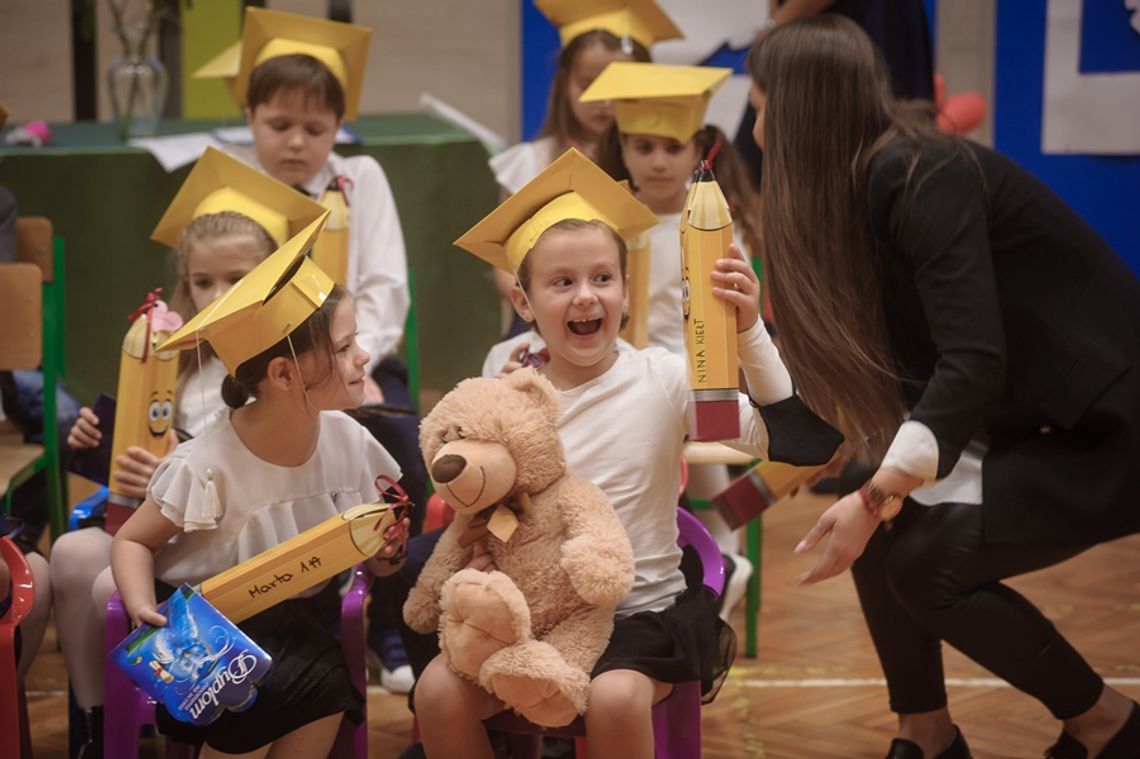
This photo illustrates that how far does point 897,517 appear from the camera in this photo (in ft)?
8.37

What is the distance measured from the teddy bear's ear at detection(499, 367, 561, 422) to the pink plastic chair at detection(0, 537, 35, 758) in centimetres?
89

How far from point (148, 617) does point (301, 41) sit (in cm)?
178

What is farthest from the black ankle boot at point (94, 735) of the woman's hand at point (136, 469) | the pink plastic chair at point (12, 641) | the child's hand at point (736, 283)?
the child's hand at point (736, 283)

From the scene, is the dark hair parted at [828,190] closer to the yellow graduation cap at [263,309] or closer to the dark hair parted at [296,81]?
the yellow graduation cap at [263,309]

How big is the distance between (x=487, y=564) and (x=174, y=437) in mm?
682

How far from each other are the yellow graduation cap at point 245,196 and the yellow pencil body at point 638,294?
0.62 metres

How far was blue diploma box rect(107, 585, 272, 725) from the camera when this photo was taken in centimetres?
204

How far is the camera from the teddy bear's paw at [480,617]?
2.05 m

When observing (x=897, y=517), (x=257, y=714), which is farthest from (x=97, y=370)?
(x=897, y=517)

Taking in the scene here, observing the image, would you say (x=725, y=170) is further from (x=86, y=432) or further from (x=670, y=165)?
(x=86, y=432)

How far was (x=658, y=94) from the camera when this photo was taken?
3150mm

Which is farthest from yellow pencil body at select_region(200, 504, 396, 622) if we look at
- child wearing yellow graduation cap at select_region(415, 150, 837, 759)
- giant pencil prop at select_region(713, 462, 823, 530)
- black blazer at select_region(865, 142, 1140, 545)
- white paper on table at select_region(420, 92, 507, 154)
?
white paper on table at select_region(420, 92, 507, 154)

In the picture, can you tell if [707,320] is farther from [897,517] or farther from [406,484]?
[406,484]

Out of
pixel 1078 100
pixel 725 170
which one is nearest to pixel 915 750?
pixel 725 170
